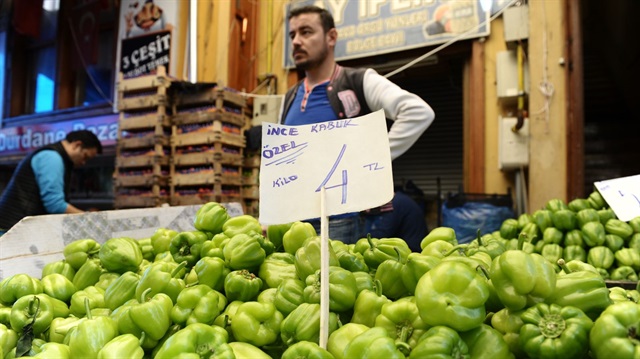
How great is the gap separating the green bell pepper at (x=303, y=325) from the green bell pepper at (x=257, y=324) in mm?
Result: 35

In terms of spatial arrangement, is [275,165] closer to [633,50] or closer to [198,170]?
[198,170]

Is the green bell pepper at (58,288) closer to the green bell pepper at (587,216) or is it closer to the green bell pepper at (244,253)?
the green bell pepper at (244,253)

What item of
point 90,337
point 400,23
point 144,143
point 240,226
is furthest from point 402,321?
point 144,143

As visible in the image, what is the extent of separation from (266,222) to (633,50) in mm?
7648

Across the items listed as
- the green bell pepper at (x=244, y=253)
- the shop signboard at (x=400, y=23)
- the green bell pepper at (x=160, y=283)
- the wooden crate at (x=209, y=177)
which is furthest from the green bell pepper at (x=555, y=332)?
the wooden crate at (x=209, y=177)

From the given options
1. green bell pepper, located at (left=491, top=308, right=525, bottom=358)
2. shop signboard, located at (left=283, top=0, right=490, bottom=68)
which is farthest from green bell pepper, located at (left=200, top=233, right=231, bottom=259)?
shop signboard, located at (left=283, top=0, right=490, bottom=68)

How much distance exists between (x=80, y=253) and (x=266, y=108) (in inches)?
196

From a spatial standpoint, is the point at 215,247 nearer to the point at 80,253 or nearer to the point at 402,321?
the point at 80,253

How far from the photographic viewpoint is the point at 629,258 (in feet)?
7.84

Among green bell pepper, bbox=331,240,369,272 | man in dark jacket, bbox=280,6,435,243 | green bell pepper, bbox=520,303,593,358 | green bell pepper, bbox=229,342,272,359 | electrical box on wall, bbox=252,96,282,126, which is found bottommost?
green bell pepper, bbox=229,342,272,359

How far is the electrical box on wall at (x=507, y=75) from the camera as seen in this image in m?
4.93

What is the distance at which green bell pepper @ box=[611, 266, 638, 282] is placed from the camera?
2299 millimetres

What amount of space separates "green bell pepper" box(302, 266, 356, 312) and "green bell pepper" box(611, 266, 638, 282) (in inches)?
70.7

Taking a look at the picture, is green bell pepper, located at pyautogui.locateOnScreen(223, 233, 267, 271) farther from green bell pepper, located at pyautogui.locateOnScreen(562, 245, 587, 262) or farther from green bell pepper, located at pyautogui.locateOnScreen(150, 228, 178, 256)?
green bell pepper, located at pyautogui.locateOnScreen(562, 245, 587, 262)
